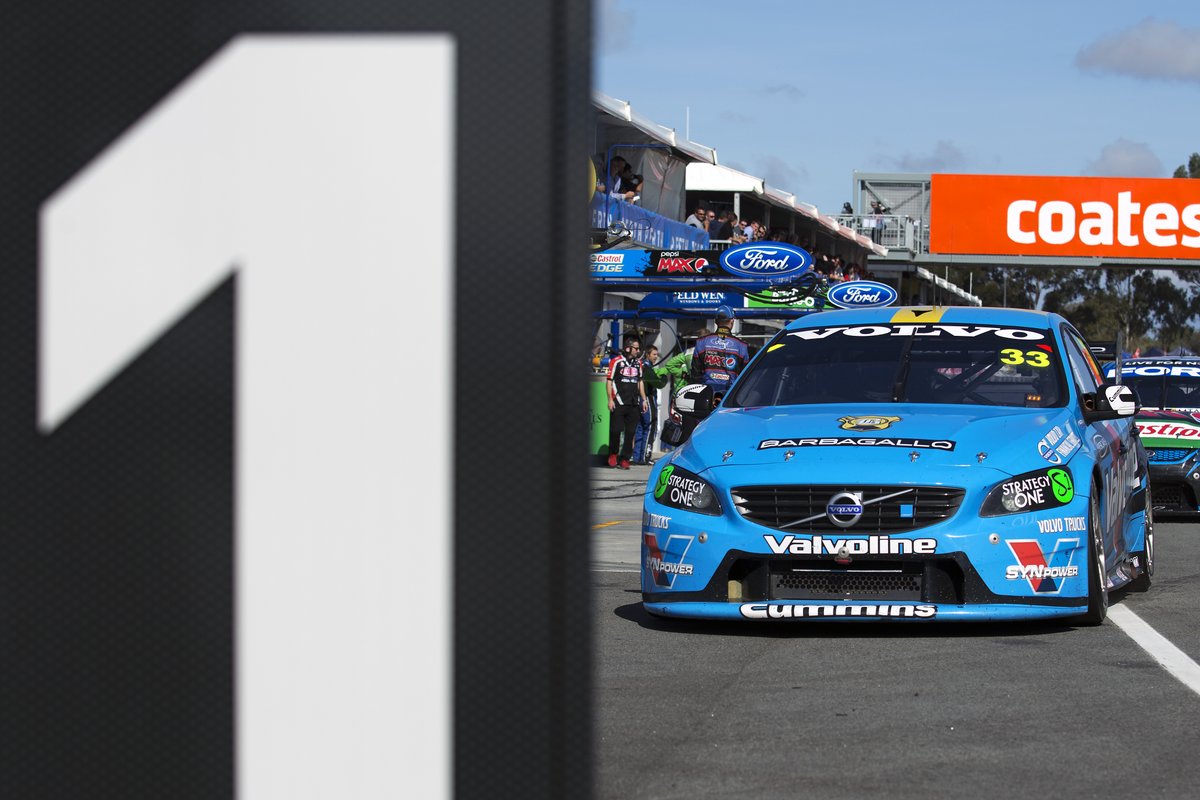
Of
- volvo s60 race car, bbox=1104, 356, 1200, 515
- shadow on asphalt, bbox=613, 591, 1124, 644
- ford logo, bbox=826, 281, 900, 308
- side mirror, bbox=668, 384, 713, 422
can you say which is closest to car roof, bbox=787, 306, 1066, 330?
side mirror, bbox=668, 384, 713, 422

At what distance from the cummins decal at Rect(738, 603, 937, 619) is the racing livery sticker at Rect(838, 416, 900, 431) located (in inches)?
35.7

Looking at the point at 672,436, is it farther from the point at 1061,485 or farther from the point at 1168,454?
the point at 1168,454

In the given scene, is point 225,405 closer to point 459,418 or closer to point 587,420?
point 459,418

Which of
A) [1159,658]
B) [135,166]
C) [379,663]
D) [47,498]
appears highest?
[135,166]

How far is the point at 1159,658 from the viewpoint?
682 centimetres

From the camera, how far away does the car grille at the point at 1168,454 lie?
14.4 m

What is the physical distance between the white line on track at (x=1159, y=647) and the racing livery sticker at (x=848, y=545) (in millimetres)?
976

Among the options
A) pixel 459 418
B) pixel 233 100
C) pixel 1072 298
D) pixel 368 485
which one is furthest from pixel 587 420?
pixel 1072 298

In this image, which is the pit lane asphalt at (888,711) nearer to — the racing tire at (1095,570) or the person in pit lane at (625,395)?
the racing tire at (1095,570)

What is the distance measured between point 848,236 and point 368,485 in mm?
51854

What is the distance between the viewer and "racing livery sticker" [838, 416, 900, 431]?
7.82 m

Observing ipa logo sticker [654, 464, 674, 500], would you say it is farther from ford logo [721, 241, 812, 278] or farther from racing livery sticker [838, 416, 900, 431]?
ford logo [721, 241, 812, 278]

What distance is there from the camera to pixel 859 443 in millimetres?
7621

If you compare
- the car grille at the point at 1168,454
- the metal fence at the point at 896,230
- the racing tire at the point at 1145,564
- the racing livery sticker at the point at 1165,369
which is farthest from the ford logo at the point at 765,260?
the metal fence at the point at 896,230
